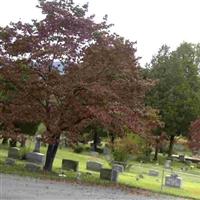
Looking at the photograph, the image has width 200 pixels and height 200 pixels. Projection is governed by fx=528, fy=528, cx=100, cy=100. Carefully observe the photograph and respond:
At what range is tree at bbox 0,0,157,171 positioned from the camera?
75.8ft

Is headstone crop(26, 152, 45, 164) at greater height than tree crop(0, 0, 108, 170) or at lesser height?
lesser

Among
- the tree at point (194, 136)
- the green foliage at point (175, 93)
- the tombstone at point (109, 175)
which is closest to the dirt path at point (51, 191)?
the tombstone at point (109, 175)

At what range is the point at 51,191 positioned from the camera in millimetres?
17125

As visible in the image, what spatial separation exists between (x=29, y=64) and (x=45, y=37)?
55.9 inches

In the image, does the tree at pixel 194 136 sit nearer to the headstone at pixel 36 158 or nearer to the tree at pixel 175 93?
the tree at pixel 175 93

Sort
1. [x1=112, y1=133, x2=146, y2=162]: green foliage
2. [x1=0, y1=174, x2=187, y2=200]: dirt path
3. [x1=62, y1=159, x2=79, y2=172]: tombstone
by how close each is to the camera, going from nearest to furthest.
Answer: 1. [x1=0, y1=174, x2=187, y2=200]: dirt path
2. [x1=62, y1=159, x2=79, y2=172]: tombstone
3. [x1=112, y1=133, x2=146, y2=162]: green foliage

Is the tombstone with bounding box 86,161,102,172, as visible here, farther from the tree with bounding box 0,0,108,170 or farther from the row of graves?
the tree with bounding box 0,0,108,170

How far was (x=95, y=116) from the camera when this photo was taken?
74.2 feet

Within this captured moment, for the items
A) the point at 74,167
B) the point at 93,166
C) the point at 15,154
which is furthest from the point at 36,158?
the point at 93,166

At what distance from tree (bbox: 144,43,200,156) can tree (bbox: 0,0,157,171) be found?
3735 cm

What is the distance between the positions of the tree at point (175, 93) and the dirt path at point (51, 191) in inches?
Result: 1621

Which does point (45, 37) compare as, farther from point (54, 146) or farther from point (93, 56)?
point (54, 146)

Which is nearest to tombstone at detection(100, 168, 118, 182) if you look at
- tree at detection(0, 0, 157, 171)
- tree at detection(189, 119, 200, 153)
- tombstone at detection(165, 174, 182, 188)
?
tree at detection(0, 0, 157, 171)

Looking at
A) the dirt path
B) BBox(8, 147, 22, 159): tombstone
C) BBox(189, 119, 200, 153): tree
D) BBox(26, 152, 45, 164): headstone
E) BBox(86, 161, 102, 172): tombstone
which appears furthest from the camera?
BBox(189, 119, 200, 153): tree
